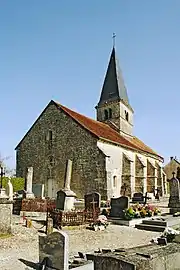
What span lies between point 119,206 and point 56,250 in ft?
35.1

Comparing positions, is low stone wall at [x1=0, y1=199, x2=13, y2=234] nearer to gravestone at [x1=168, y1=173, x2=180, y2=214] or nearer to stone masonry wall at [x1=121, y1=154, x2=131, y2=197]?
gravestone at [x1=168, y1=173, x2=180, y2=214]

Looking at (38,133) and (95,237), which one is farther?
(38,133)

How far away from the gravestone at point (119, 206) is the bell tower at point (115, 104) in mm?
22757

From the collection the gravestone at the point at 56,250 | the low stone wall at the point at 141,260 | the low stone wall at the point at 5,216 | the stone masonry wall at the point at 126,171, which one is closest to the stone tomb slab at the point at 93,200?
the low stone wall at the point at 5,216

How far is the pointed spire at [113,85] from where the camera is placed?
41000 mm

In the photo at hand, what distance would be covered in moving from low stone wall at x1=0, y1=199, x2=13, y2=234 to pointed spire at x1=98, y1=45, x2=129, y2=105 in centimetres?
3041

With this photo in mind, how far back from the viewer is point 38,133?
109ft

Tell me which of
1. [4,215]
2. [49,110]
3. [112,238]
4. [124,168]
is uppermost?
[49,110]

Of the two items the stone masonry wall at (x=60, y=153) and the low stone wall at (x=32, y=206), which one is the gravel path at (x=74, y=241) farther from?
the stone masonry wall at (x=60, y=153)

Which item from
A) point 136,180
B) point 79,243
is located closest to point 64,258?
point 79,243

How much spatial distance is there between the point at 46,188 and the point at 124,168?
8.49 meters

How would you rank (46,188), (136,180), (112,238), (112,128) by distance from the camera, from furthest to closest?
(112,128) < (136,180) < (46,188) < (112,238)

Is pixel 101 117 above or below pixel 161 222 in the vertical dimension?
above

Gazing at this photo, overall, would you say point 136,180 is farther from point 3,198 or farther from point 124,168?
point 3,198
